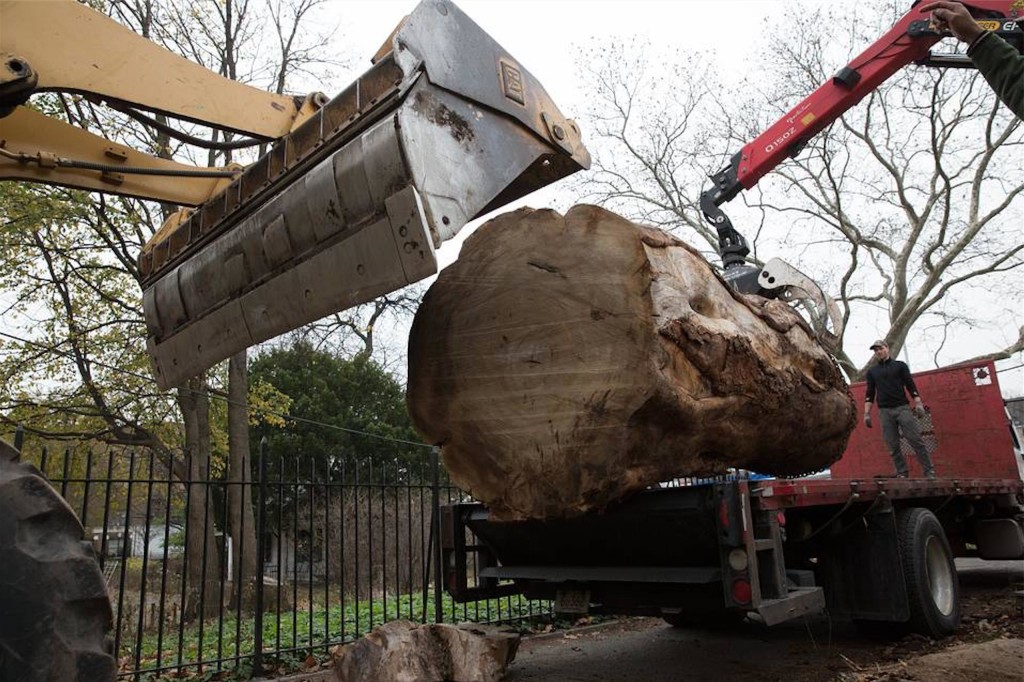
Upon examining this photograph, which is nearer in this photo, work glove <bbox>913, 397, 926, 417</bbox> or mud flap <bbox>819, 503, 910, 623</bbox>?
mud flap <bbox>819, 503, 910, 623</bbox>

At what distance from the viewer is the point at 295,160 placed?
3.18m

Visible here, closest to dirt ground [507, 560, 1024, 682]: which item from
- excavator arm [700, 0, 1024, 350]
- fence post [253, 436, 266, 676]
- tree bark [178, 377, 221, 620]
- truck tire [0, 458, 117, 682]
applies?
fence post [253, 436, 266, 676]

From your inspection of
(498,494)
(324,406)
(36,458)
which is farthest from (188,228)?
(324,406)

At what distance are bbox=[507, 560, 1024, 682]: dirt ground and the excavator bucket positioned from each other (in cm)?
325

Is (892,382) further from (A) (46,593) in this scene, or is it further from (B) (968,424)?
(A) (46,593)

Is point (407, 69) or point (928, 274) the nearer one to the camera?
point (407, 69)

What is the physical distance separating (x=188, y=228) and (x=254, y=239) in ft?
2.44

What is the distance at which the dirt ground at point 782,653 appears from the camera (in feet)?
14.5

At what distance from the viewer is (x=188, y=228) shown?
12.3ft

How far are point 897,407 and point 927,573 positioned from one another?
2.87 meters

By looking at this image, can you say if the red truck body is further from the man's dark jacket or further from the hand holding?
the hand holding

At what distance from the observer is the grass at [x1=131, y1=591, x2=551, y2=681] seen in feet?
17.6

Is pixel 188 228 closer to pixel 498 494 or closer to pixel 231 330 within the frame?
pixel 231 330

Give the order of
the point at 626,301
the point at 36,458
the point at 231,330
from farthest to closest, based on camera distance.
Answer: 1. the point at 36,458
2. the point at 231,330
3. the point at 626,301
